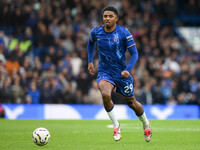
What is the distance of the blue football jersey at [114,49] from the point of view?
8.55 m

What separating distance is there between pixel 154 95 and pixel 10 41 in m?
6.63

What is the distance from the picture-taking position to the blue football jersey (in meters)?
8.55

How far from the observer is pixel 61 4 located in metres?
21.7

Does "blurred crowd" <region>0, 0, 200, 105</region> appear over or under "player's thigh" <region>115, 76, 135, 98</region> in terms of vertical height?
under

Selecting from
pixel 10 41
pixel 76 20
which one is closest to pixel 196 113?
pixel 76 20

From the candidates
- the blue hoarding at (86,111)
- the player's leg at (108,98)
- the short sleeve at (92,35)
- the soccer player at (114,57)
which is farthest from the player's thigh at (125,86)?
the blue hoarding at (86,111)

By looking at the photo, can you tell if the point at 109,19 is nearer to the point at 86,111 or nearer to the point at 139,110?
the point at 139,110

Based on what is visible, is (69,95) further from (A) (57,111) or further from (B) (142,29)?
(B) (142,29)

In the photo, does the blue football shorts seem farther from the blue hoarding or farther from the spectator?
the blue hoarding

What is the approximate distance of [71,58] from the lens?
64.3ft

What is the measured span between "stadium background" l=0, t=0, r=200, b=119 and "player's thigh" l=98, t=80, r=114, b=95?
9763 millimetres

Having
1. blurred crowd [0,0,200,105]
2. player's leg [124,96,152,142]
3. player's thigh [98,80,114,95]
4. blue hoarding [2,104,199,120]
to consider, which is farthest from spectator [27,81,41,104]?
player's thigh [98,80,114,95]

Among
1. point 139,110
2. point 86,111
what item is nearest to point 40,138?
point 139,110

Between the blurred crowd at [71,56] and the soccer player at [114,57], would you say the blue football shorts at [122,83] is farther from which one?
the blurred crowd at [71,56]
